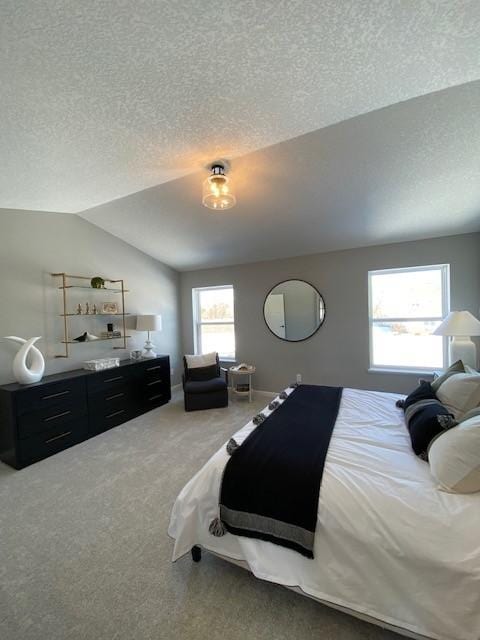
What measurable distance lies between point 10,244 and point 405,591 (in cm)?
412

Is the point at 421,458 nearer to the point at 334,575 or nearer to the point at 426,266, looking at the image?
the point at 334,575

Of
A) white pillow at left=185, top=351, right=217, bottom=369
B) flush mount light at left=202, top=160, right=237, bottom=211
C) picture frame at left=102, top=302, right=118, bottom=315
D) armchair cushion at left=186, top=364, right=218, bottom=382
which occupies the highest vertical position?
flush mount light at left=202, top=160, right=237, bottom=211

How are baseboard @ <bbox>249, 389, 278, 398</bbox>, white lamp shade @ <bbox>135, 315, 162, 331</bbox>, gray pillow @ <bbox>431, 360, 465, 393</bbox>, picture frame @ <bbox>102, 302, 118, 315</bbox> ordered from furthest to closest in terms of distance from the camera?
baseboard @ <bbox>249, 389, 278, 398</bbox> → white lamp shade @ <bbox>135, 315, 162, 331</bbox> → picture frame @ <bbox>102, 302, 118, 315</bbox> → gray pillow @ <bbox>431, 360, 465, 393</bbox>

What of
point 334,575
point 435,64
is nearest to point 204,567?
point 334,575

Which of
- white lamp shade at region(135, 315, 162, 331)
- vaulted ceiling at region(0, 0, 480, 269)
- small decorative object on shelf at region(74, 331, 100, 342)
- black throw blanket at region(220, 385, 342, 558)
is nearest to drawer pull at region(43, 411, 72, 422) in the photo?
small decorative object on shelf at region(74, 331, 100, 342)

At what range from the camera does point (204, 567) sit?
141 centimetres

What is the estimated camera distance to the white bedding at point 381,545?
909 millimetres

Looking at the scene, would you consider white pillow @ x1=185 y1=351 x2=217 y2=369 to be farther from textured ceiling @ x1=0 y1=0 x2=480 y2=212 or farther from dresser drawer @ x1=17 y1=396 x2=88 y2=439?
textured ceiling @ x1=0 y1=0 x2=480 y2=212

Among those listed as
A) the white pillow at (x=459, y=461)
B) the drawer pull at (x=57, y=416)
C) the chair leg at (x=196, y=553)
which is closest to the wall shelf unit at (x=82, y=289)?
the drawer pull at (x=57, y=416)

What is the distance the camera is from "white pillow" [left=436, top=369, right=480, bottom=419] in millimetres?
1604

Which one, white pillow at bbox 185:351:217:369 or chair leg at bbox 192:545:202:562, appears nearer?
chair leg at bbox 192:545:202:562

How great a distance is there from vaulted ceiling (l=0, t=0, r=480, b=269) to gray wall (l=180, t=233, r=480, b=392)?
603 mm

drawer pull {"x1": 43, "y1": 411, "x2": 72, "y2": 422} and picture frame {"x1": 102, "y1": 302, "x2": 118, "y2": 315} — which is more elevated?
picture frame {"x1": 102, "y1": 302, "x2": 118, "y2": 315}

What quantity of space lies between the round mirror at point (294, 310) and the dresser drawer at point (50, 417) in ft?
9.59
